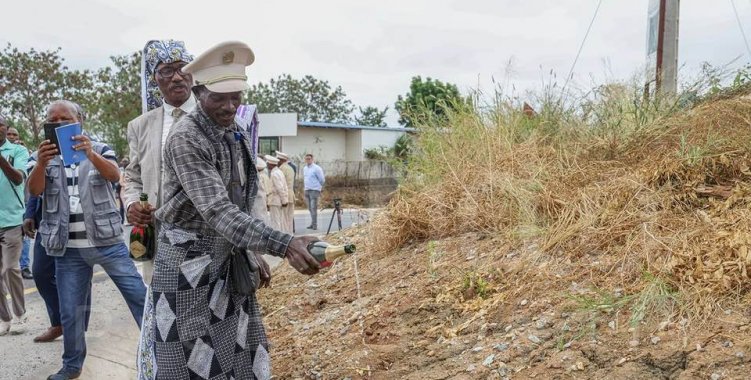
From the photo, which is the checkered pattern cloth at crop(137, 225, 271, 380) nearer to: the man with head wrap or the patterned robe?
the patterned robe

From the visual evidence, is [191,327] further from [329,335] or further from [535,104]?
[535,104]

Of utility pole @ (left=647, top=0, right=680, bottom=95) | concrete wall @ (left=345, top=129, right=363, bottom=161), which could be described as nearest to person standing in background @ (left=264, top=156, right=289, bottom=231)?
utility pole @ (left=647, top=0, right=680, bottom=95)

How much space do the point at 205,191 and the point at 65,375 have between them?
2.27m

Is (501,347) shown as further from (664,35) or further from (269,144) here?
(269,144)

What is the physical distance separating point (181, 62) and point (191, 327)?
4.62 feet

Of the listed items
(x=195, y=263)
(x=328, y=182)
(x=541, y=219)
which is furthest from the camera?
(x=328, y=182)

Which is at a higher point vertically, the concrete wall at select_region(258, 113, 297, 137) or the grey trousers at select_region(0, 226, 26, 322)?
the concrete wall at select_region(258, 113, 297, 137)

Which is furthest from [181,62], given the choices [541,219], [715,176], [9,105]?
[9,105]

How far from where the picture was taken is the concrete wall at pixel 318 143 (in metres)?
30.1

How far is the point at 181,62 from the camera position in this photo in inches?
129

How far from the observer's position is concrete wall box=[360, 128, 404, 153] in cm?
3209

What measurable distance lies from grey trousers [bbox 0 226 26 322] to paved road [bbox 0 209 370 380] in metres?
0.20

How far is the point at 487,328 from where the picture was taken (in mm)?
3250

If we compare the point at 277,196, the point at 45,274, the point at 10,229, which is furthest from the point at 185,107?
the point at 277,196
